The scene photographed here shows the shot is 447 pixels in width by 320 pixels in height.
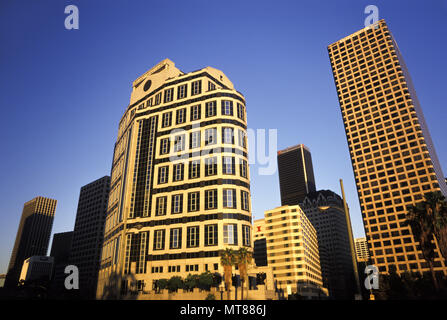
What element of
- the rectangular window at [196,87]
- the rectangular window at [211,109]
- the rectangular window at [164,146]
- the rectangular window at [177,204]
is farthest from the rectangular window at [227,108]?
the rectangular window at [177,204]

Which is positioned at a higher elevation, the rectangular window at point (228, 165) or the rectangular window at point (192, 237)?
the rectangular window at point (228, 165)

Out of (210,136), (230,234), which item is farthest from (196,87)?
(230,234)

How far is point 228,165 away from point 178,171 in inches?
637

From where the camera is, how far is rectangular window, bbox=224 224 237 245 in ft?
261

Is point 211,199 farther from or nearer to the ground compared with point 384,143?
nearer to the ground

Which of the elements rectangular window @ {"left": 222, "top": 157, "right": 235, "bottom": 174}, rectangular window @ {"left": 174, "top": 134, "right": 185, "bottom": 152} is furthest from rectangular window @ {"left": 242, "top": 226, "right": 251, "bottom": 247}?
rectangular window @ {"left": 174, "top": 134, "right": 185, "bottom": 152}

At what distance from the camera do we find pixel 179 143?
98.1 meters

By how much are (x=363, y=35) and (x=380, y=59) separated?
73.9 feet

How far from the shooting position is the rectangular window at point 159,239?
283 ft

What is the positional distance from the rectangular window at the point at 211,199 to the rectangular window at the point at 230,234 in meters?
6.79

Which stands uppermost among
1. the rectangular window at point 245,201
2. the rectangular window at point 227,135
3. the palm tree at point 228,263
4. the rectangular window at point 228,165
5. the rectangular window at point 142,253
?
the rectangular window at point 227,135

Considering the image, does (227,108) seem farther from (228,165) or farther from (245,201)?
(245,201)

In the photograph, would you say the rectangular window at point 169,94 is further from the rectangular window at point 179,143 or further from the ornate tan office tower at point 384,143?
the ornate tan office tower at point 384,143
